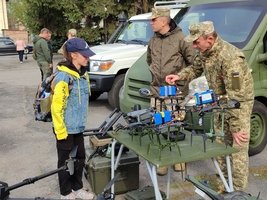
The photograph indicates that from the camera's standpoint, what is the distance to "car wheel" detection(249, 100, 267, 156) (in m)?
5.42

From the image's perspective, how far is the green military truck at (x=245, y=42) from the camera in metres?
5.29

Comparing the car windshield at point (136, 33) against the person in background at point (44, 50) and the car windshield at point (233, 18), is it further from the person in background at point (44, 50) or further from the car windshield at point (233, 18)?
the car windshield at point (233, 18)

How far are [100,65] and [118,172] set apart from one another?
4.14 meters

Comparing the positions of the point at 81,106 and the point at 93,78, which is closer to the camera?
the point at 81,106

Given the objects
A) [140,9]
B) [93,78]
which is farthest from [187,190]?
[140,9]

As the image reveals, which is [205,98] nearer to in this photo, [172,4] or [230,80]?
[230,80]

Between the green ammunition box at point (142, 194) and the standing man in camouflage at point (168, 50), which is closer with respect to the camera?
the green ammunition box at point (142, 194)

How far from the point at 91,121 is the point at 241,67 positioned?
183 inches

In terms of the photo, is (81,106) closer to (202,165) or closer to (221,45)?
(221,45)

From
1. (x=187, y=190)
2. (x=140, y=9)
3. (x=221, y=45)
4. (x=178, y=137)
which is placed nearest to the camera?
(x=178, y=137)

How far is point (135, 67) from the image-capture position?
632 cm

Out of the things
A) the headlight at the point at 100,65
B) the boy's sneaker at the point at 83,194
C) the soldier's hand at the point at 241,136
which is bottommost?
the boy's sneaker at the point at 83,194

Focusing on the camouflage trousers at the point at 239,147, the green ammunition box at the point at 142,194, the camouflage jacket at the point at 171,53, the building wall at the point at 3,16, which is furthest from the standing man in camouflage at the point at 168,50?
the building wall at the point at 3,16

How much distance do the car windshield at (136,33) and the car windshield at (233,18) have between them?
2.48 m
